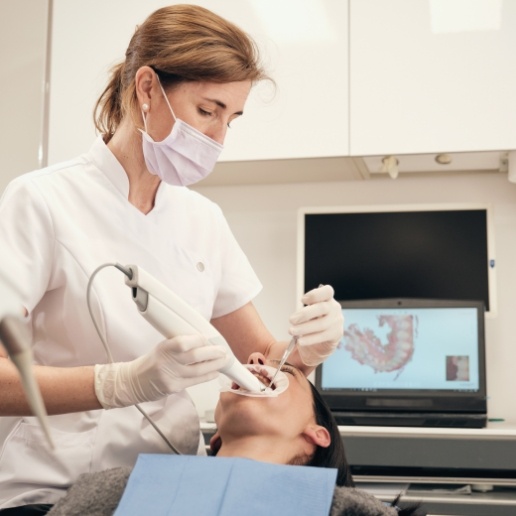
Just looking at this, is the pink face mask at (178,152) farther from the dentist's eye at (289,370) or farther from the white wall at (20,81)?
the white wall at (20,81)

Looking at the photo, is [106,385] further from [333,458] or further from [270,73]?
[270,73]

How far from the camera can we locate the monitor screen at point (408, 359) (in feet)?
8.19

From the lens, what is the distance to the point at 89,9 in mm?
2842

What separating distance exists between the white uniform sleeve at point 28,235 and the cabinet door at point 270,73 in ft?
4.17

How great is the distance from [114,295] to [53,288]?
0.35 ft

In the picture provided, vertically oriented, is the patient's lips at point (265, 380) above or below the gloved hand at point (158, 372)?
below

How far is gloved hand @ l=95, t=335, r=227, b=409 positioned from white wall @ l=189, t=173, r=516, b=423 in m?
1.60

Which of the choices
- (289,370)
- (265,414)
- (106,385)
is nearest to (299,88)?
(289,370)

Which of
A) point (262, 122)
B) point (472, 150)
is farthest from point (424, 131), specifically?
point (262, 122)

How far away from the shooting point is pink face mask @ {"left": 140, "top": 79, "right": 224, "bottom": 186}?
1534 mm

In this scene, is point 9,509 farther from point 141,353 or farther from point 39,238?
point 39,238

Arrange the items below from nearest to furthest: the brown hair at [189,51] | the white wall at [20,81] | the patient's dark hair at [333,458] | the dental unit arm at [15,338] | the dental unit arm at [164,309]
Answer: the dental unit arm at [15,338], the dental unit arm at [164,309], the brown hair at [189,51], the patient's dark hair at [333,458], the white wall at [20,81]

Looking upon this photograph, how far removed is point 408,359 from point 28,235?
147 cm

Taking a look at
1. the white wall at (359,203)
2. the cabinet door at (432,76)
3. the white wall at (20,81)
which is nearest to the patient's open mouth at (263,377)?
the cabinet door at (432,76)
